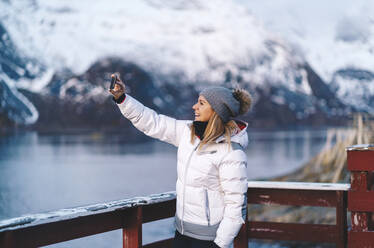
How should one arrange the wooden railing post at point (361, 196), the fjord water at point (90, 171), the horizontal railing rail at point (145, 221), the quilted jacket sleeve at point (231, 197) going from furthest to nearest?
1. the fjord water at point (90, 171)
2. the wooden railing post at point (361, 196)
3. the quilted jacket sleeve at point (231, 197)
4. the horizontal railing rail at point (145, 221)

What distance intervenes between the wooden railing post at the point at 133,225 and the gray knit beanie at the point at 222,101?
0.49 meters

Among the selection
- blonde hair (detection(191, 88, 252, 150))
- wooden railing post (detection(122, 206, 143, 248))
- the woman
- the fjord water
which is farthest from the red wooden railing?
the fjord water

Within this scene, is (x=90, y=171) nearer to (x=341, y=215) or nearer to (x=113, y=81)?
(x=341, y=215)

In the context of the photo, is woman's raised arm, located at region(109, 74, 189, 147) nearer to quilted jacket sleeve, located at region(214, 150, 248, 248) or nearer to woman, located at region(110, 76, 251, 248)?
woman, located at region(110, 76, 251, 248)

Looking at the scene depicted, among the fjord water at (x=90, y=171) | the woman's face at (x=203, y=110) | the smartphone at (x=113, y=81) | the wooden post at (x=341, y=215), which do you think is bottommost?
the fjord water at (x=90, y=171)

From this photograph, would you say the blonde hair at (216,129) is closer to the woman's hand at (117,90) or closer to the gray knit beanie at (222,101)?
the gray knit beanie at (222,101)

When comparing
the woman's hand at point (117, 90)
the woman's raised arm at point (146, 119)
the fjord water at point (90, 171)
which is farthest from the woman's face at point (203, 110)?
the fjord water at point (90, 171)

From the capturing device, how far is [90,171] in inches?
1969

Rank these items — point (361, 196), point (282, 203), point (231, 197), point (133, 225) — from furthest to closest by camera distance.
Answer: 1. point (282, 203)
2. point (361, 196)
3. point (133, 225)
4. point (231, 197)

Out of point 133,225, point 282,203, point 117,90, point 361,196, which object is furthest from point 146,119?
point 361,196

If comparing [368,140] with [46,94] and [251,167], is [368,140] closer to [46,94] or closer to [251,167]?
[251,167]

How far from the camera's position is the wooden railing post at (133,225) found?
6.55 feet

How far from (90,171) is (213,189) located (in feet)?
162

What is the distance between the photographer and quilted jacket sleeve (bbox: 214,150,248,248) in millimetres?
1748
